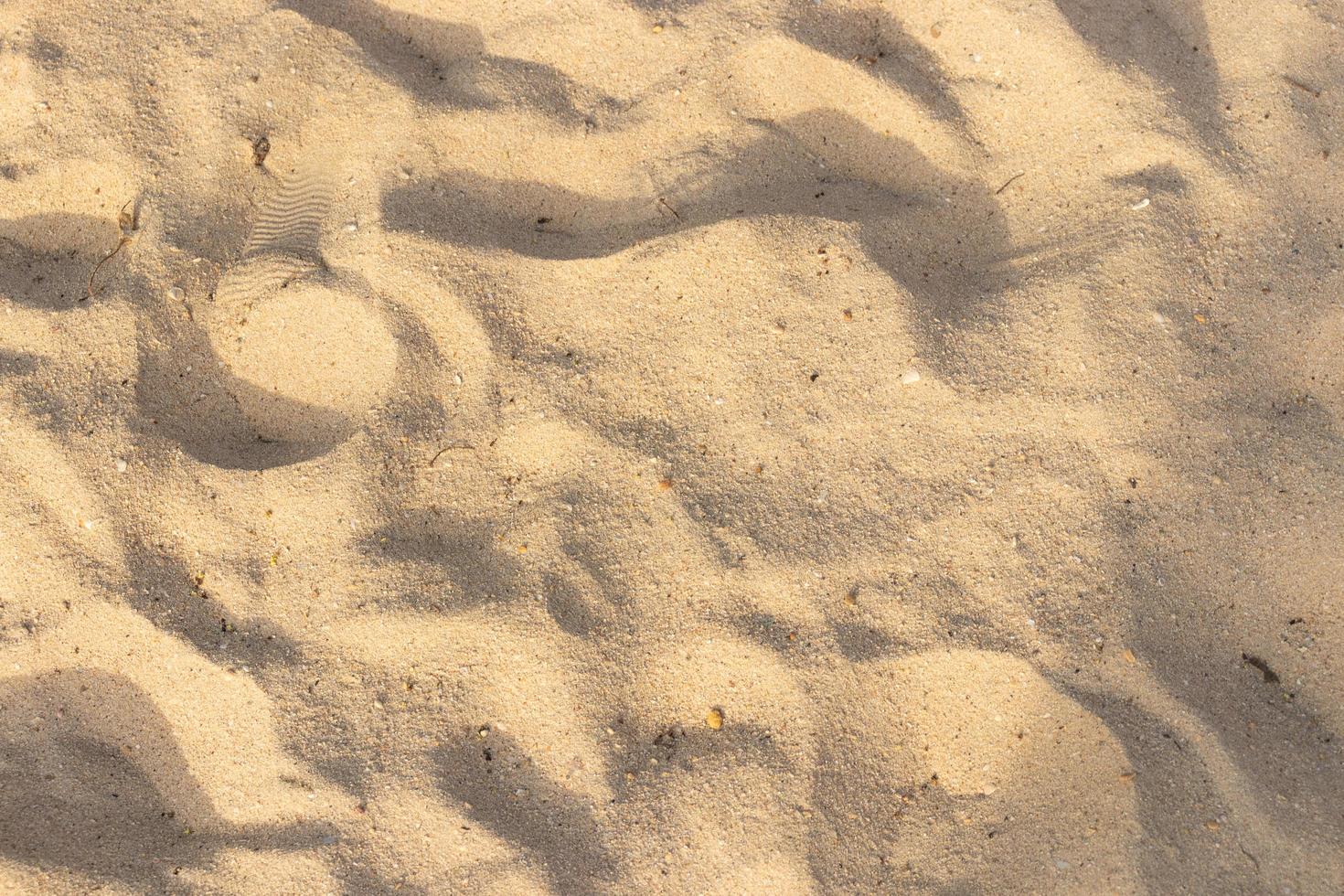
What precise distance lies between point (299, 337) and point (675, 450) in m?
1.05

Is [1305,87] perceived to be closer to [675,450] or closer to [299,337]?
[675,450]

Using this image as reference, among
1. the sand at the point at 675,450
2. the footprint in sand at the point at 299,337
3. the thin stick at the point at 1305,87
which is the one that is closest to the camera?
the sand at the point at 675,450

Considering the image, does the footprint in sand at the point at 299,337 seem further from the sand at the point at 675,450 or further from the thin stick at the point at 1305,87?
the thin stick at the point at 1305,87

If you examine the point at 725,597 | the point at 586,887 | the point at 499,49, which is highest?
the point at 499,49

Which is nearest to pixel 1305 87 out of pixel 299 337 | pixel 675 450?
pixel 675 450

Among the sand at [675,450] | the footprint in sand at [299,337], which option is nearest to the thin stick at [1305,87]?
the sand at [675,450]

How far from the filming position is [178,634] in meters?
2.29

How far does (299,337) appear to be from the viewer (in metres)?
2.41

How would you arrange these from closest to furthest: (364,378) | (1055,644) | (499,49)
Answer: (1055,644)
(364,378)
(499,49)

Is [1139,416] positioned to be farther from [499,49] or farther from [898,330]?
[499,49]

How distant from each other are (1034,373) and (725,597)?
981 mm

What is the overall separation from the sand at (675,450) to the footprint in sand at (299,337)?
12 millimetres

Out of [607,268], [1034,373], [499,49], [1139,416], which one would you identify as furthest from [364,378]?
[1139,416]

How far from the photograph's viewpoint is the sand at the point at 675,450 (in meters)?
2.22
